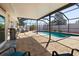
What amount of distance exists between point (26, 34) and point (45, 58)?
349 inches

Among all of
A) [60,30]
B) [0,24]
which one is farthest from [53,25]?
[0,24]

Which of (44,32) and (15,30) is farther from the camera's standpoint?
(44,32)

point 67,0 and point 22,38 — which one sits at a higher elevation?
point 67,0

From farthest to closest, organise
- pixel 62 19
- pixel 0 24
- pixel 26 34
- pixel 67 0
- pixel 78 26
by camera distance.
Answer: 1. pixel 62 19
2. pixel 78 26
3. pixel 26 34
4. pixel 0 24
5. pixel 67 0

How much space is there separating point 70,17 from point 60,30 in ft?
8.97

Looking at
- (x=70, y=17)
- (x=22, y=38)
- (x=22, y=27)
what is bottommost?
(x=22, y=38)

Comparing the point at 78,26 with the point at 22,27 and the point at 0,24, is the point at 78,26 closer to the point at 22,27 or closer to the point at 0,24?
the point at 22,27

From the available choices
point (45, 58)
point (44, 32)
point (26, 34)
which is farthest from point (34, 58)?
point (44, 32)

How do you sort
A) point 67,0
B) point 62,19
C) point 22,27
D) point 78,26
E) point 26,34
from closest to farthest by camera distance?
1. point 67,0
2. point 22,27
3. point 26,34
4. point 78,26
5. point 62,19

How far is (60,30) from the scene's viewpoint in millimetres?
15352

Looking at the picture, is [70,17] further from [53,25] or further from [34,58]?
[34,58]

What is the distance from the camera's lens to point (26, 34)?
11656 millimetres

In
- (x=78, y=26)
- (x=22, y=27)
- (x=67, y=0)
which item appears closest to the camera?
(x=67, y=0)

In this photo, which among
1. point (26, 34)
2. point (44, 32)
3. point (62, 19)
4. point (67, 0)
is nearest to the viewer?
point (67, 0)
